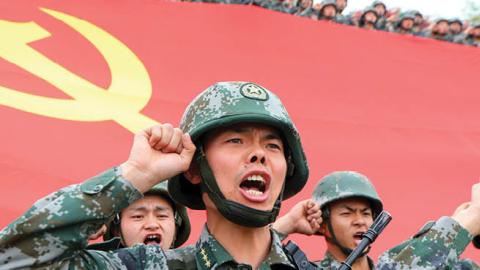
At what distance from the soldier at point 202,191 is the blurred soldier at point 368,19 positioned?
6.81 metres

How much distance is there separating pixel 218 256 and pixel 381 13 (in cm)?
761

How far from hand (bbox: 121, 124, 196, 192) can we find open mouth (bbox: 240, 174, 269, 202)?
0.55 feet

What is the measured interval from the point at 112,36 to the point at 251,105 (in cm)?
485

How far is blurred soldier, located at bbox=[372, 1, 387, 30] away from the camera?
371 inches

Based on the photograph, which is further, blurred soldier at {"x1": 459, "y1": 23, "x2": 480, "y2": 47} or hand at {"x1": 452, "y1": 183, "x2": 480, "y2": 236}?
blurred soldier at {"x1": 459, "y1": 23, "x2": 480, "y2": 47}

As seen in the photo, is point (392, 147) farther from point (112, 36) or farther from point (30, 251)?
point (30, 251)

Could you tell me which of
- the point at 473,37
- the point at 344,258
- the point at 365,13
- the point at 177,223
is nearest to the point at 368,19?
the point at 365,13

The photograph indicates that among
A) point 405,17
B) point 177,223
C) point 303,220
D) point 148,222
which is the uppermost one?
point 405,17

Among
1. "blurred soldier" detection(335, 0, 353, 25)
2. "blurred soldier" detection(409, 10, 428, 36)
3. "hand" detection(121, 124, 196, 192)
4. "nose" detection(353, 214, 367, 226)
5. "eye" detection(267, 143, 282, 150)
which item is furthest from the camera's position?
"blurred soldier" detection(409, 10, 428, 36)

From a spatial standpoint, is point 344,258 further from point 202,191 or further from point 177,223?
point 202,191

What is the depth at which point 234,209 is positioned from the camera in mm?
2357

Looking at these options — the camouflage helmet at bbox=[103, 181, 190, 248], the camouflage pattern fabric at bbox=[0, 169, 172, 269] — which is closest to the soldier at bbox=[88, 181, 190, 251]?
the camouflage helmet at bbox=[103, 181, 190, 248]

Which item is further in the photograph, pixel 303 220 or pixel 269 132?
pixel 303 220

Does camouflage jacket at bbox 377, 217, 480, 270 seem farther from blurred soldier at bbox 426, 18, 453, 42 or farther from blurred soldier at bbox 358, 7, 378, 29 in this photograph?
blurred soldier at bbox 426, 18, 453, 42
